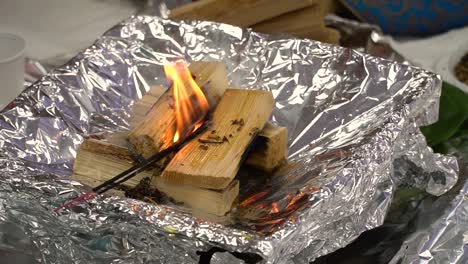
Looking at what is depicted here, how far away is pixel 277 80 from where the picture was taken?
1.16 meters

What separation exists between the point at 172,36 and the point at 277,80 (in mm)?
217

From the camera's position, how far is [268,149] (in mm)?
953

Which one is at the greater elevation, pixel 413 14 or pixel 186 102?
pixel 186 102

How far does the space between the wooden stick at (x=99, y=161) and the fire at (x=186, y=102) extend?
0.24ft

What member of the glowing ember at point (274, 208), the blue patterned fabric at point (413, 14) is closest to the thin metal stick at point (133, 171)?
the glowing ember at point (274, 208)

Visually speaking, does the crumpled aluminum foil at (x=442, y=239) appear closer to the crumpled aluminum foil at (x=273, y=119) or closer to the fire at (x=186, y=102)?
the crumpled aluminum foil at (x=273, y=119)

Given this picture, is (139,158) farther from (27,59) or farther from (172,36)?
(27,59)

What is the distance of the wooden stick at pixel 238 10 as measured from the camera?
1331mm

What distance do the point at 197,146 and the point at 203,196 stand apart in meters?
0.08

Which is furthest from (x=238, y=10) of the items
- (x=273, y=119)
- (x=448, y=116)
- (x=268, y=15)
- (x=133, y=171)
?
(x=133, y=171)

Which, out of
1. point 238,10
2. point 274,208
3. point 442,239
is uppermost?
point 238,10

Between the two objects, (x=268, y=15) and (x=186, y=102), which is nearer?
(x=186, y=102)

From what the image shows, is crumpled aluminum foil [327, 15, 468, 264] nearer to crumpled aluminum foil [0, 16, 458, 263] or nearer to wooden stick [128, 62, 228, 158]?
crumpled aluminum foil [0, 16, 458, 263]

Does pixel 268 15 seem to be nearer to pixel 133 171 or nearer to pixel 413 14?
pixel 413 14
